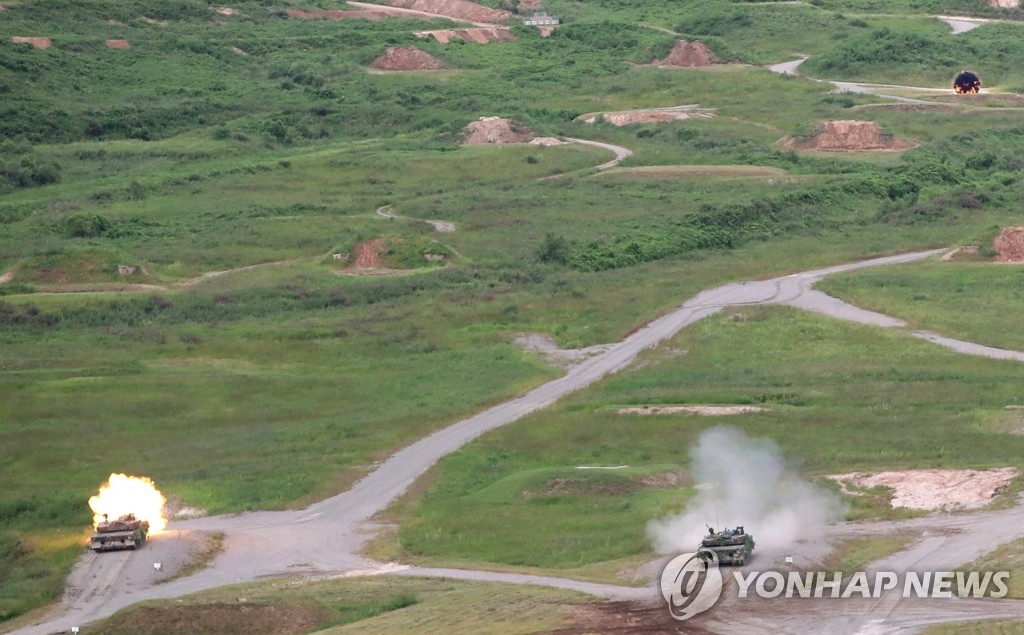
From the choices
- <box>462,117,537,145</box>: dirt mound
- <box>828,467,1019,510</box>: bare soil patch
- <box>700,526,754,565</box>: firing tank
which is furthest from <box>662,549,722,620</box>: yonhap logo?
<box>462,117,537,145</box>: dirt mound

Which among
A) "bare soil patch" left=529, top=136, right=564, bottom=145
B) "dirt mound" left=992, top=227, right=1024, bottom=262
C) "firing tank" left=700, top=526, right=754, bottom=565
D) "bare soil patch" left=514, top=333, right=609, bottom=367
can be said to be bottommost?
"bare soil patch" left=514, top=333, right=609, bottom=367

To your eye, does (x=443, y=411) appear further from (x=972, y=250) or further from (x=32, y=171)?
(x=32, y=171)

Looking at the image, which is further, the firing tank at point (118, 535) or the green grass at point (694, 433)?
the green grass at point (694, 433)

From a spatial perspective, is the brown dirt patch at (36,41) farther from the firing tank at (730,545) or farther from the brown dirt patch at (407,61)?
the firing tank at (730,545)

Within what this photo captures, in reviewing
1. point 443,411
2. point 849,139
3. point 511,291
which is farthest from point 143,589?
point 849,139

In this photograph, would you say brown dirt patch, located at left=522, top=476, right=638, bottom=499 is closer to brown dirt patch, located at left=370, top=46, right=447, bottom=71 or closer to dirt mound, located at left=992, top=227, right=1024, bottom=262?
dirt mound, located at left=992, top=227, right=1024, bottom=262

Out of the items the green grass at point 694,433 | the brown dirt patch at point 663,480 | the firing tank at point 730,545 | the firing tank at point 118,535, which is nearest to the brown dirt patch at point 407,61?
the green grass at point 694,433
